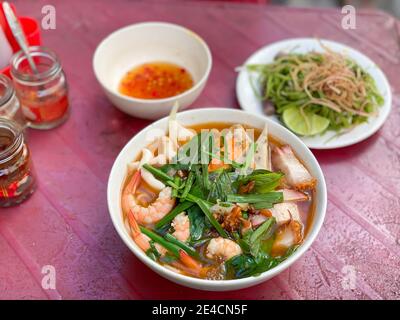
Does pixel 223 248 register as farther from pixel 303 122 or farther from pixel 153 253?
pixel 303 122

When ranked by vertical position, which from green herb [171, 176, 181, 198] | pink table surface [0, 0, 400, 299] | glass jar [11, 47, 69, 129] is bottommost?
pink table surface [0, 0, 400, 299]

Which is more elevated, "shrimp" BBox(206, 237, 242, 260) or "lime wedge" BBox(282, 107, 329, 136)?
"shrimp" BBox(206, 237, 242, 260)

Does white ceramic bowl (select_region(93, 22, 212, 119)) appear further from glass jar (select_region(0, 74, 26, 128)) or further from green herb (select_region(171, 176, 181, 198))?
green herb (select_region(171, 176, 181, 198))

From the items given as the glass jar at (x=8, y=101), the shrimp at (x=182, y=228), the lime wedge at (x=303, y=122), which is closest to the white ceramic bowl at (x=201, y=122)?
the shrimp at (x=182, y=228)

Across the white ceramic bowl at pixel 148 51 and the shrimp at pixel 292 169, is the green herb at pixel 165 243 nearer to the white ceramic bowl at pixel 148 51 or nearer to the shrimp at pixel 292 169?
the shrimp at pixel 292 169

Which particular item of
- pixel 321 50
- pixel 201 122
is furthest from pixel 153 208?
pixel 321 50

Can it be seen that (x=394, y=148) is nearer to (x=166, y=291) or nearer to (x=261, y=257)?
(x=261, y=257)

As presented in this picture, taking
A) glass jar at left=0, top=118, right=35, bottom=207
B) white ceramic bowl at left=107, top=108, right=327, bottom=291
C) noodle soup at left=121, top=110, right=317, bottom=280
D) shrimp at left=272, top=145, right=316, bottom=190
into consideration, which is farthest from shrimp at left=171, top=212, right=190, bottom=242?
glass jar at left=0, top=118, right=35, bottom=207
